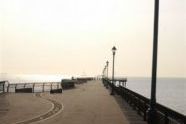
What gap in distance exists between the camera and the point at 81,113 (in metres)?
24.4

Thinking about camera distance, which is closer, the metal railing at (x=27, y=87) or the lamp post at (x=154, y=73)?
the lamp post at (x=154, y=73)

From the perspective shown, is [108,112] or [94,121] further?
[108,112]

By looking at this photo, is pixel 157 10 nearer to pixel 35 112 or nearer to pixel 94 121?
pixel 94 121

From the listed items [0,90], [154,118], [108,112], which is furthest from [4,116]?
[0,90]

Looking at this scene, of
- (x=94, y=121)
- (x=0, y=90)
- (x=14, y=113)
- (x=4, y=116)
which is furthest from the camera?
(x=0, y=90)

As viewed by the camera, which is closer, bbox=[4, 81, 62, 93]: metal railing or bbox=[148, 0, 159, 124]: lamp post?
bbox=[148, 0, 159, 124]: lamp post

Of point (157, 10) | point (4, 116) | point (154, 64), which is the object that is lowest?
point (4, 116)

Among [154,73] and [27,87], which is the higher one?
[154,73]

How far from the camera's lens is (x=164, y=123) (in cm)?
1631

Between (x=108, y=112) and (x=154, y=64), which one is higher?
(x=154, y=64)

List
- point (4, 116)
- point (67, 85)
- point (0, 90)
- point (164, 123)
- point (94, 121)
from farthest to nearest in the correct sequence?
point (67, 85) < point (0, 90) < point (4, 116) < point (94, 121) < point (164, 123)

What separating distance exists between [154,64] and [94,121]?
4.99 metres

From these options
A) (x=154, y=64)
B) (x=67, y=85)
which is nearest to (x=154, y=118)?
(x=154, y=64)

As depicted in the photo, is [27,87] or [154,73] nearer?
[154,73]
